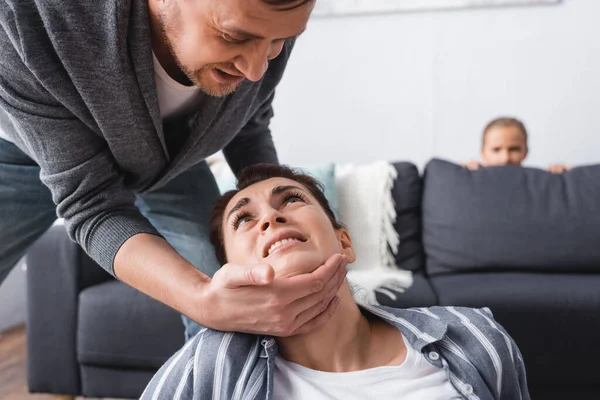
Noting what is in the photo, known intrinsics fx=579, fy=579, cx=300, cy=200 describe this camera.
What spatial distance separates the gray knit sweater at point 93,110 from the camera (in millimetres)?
932

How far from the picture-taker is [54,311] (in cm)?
216

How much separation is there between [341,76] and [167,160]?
6.39 feet

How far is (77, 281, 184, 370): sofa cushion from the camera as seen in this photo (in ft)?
Result: 6.63

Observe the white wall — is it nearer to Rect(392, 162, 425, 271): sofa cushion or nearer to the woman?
Rect(392, 162, 425, 271): sofa cushion

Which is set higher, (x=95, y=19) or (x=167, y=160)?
(x=95, y=19)

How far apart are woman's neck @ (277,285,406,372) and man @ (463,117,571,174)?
1696mm

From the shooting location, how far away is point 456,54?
2.87 m

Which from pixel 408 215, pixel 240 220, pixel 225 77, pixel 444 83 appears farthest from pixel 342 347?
pixel 444 83

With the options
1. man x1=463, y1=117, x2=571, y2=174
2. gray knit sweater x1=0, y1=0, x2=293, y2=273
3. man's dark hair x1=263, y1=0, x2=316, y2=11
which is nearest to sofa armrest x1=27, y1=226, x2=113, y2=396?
gray knit sweater x1=0, y1=0, x2=293, y2=273

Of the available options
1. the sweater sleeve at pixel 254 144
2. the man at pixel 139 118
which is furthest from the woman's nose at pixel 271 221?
the sweater sleeve at pixel 254 144

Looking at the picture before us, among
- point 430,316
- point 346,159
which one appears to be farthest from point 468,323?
point 346,159

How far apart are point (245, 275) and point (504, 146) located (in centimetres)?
209

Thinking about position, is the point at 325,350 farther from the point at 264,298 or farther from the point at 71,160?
the point at 71,160

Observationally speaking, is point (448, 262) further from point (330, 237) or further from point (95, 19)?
point (95, 19)
